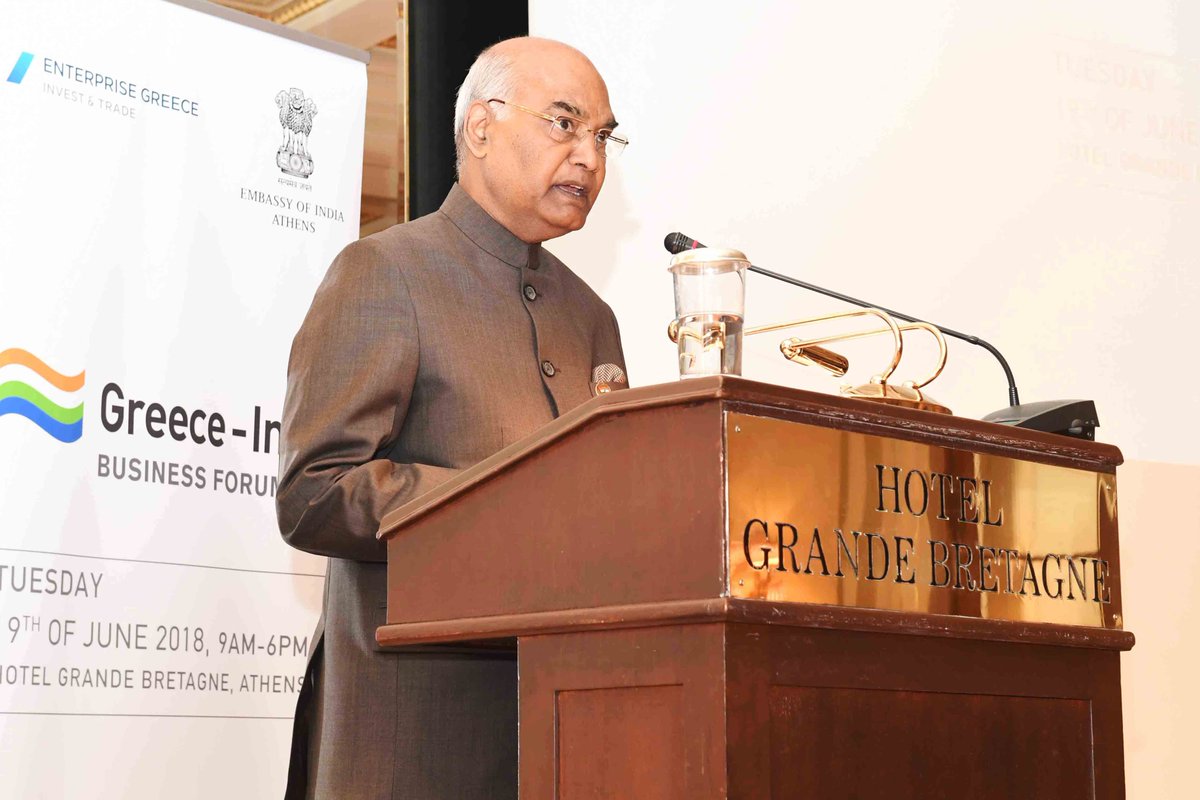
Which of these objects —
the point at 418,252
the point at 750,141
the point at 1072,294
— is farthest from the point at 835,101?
the point at 418,252

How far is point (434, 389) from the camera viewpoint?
6.05 feet

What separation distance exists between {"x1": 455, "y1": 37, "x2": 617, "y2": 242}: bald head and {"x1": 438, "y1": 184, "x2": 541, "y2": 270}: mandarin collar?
1cm

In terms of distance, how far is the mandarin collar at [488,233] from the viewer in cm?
205

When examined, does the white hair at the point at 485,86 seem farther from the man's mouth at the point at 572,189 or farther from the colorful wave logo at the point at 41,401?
the colorful wave logo at the point at 41,401

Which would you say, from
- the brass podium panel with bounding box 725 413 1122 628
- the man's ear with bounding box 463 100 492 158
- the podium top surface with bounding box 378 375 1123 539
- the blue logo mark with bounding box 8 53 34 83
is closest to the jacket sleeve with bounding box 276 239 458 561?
the podium top surface with bounding box 378 375 1123 539

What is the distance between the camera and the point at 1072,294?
12.9ft

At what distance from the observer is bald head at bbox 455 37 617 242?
6.73ft

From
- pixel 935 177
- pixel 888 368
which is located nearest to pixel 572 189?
pixel 888 368

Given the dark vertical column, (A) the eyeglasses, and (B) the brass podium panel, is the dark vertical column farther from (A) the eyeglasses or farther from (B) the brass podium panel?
(B) the brass podium panel

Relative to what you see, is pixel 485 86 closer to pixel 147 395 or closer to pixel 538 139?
pixel 538 139

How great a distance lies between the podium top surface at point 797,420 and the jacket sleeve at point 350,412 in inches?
6.6

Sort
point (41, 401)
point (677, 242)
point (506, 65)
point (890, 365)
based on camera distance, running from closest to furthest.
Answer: point (890, 365), point (677, 242), point (506, 65), point (41, 401)

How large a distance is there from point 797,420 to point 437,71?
249cm

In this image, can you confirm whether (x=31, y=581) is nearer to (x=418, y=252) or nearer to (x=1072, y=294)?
(x=418, y=252)
